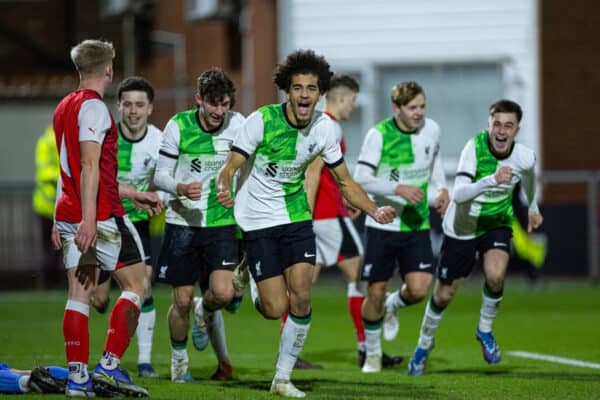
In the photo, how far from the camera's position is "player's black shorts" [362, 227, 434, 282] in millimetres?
11117

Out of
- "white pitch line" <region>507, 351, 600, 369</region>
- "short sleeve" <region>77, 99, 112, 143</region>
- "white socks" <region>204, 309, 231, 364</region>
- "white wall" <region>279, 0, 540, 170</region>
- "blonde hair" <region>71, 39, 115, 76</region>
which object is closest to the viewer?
"short sleeve" <region>77, 99, 112, 143</region>

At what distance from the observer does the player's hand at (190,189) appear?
9055 millimetres

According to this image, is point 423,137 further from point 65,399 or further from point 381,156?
point 65,399

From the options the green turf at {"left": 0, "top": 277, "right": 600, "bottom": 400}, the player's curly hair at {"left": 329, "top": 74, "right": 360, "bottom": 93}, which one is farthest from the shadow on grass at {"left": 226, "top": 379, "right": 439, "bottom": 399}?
the player's curly hair at {"left": 329, "top": 74, "right": 360, "bottom": 93}

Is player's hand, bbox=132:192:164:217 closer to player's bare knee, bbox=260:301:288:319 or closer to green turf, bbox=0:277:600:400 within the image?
player's bare knee, bbox=260:301:288:319

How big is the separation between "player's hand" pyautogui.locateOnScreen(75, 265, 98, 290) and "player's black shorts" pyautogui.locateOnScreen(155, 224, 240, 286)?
5.07ft

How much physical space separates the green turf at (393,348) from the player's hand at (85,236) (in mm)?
1271

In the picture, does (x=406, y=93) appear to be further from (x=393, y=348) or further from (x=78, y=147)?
(x=78, y=147)

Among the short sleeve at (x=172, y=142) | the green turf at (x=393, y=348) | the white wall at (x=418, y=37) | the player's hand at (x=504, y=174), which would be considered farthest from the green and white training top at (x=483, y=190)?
the white wall at (x=418, y=37)

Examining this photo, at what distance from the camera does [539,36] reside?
2267 centimetres

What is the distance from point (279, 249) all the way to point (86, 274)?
1.48 m

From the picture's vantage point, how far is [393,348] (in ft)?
42.4

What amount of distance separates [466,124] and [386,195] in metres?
12.6

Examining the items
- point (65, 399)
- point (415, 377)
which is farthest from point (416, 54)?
point (65, 399)
